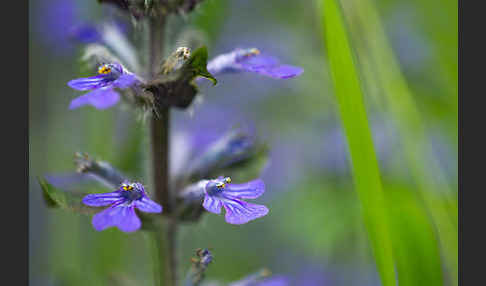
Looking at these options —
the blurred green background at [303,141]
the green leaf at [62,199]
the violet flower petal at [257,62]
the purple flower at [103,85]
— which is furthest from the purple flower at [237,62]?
the green leaf at [62,199]

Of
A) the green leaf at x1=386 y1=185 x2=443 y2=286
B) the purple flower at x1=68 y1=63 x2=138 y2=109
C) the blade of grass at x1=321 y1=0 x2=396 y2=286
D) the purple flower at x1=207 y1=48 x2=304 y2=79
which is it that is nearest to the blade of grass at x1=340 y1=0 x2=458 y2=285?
the green leaf at x1=386 y1=185 x2=443 y2=286

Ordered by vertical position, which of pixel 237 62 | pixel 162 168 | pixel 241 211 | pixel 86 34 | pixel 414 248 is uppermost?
pixel 86 34

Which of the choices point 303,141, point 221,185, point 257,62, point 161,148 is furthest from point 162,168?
point 303,141

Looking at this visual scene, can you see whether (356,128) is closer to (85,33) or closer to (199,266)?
(199,266)

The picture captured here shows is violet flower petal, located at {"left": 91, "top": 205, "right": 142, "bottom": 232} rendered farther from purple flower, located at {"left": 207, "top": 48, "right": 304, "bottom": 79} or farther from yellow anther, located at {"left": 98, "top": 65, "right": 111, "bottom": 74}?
purple flower, located at {"left": 207, "top": 48, "right": 304, "bottom": 79}

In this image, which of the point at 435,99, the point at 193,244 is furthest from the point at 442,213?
the point at 193,244

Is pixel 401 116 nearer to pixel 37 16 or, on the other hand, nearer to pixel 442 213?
pixel 442 213

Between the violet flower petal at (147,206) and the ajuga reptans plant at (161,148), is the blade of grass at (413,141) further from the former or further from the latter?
the violet flower petal at (147,206)

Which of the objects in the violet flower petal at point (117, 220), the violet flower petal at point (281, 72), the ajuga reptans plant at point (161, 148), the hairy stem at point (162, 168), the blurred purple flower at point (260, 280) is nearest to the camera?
the violet flower petal at point (117, 220)
